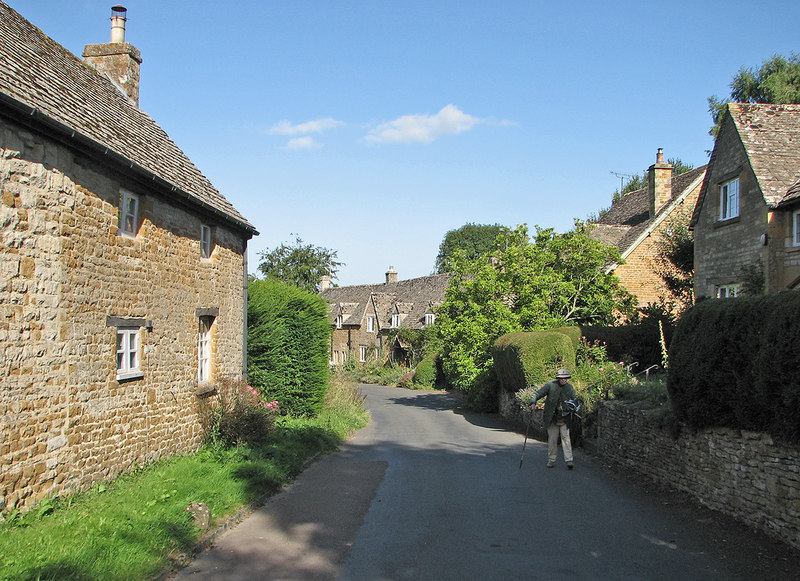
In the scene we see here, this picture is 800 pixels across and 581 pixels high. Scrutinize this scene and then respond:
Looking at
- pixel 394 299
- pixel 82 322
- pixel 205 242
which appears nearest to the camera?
pixel 82 322

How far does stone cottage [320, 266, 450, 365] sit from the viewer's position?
54.8 meters

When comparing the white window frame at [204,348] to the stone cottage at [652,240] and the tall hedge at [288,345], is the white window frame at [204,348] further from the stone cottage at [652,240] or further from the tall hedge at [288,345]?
the stone cottage at [652,240]

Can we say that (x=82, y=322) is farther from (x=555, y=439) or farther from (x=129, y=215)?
(x=555, y=439)

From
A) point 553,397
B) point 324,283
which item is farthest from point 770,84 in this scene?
point 324,283

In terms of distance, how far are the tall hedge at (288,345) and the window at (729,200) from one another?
486 inches

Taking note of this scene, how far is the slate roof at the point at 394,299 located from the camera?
181 ft

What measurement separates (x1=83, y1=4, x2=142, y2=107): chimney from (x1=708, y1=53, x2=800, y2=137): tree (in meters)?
25.8

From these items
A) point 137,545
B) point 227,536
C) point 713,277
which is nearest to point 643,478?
point 227,536

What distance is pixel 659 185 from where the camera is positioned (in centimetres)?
3059

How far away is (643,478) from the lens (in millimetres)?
11352

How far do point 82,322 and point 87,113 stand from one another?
3.81 m

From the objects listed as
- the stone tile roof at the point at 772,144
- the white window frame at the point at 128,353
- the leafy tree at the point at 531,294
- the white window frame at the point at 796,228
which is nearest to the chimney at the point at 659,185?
the leafy tree at the point at 531,294

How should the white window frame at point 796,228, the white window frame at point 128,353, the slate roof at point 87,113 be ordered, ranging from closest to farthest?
the slate roof at point 87,113 < the white window frame at point 128,353 < the white window frame at point 796,228

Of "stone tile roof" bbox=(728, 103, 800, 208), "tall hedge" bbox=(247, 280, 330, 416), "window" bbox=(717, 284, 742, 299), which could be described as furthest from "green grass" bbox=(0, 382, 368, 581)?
"stone tile roof" bbox=(728, 103, 800, 208)
